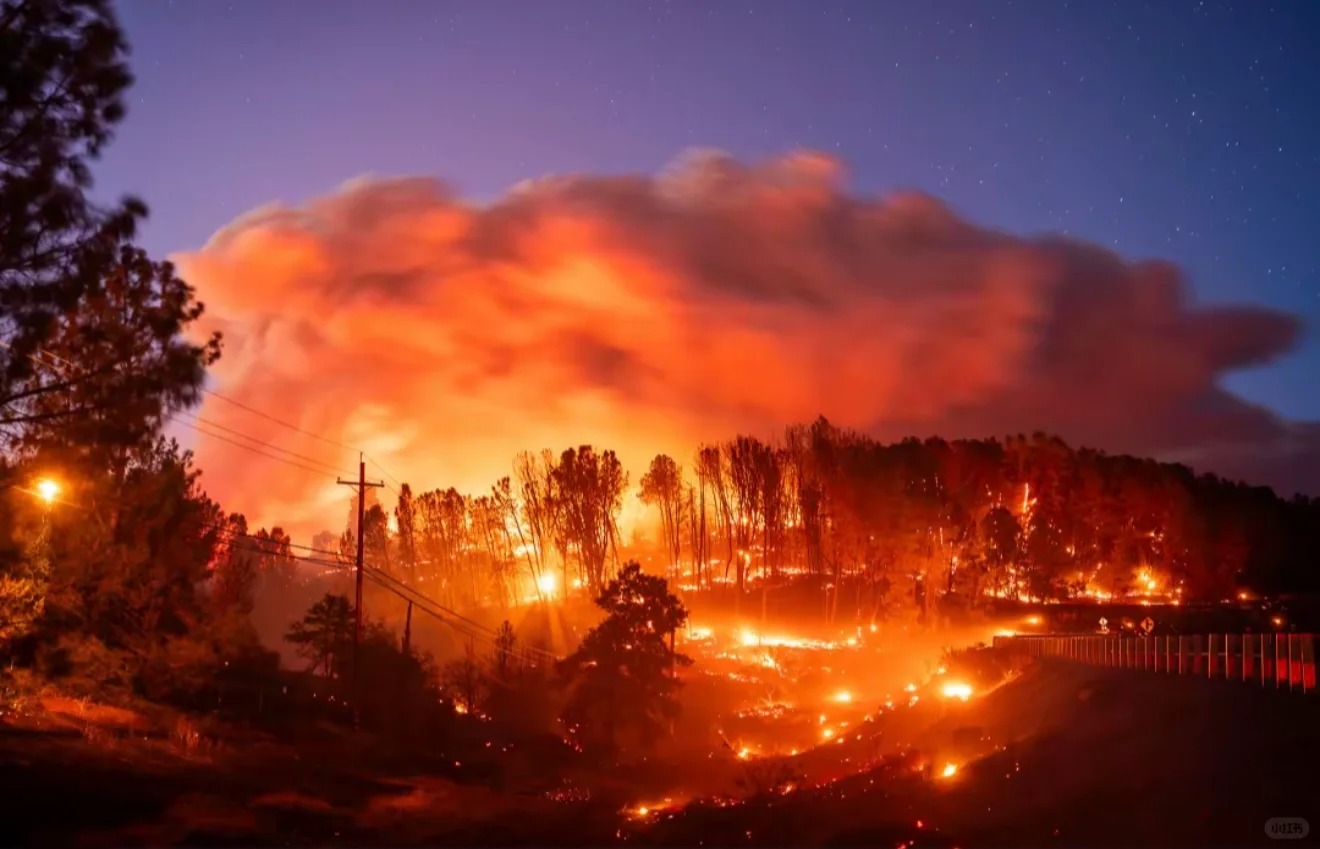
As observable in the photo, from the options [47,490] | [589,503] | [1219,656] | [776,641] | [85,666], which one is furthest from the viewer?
[589,503]

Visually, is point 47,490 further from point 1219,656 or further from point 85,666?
point 1219,656

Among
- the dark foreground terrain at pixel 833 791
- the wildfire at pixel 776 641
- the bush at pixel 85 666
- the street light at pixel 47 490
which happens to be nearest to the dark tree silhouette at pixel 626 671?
the dark foreground terrain at pixel 833 791

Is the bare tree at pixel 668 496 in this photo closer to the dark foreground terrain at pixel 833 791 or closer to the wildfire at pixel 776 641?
the wildfire at pixel 776 641

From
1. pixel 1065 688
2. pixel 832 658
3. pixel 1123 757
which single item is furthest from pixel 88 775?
pixel 832 658

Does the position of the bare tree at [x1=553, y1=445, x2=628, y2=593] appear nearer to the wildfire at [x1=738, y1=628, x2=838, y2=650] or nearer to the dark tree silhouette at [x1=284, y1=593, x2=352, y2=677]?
the wildfire at [x1=738, y1=628, x2=838, y2=650]

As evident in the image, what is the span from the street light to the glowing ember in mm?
36077

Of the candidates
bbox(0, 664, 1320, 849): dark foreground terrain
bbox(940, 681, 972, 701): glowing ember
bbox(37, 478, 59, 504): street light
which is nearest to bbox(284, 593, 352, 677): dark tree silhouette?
bbox(0, 664, 1320, 849): dark foreground terrain

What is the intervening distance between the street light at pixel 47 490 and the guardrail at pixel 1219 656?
82.3 feet

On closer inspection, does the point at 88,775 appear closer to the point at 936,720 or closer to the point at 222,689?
the point at 222,689

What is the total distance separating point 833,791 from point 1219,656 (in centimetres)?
1074

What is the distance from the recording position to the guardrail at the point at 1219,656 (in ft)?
77.6

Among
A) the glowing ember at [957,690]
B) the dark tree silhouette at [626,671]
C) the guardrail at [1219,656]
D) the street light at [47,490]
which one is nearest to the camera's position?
the street light at [47,490]

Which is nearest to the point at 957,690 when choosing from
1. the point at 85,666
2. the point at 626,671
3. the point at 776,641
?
the point at 626,671

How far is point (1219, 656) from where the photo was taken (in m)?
28.6
